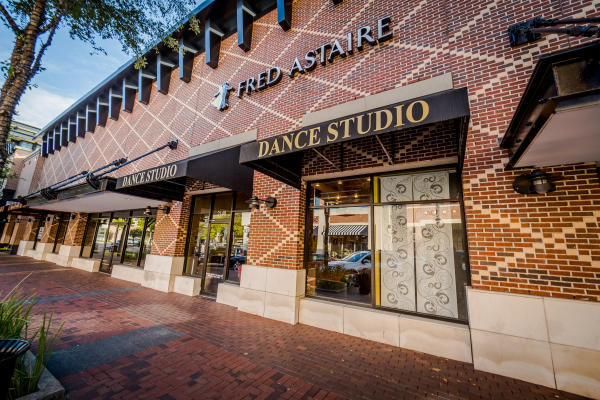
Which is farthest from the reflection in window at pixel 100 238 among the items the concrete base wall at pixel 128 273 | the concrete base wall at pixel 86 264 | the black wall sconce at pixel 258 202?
the black wall sconce at pixel 258 202

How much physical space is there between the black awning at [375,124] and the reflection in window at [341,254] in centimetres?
229

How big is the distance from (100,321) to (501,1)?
10.3 meters

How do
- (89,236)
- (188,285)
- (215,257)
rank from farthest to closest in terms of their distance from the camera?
(89,236) → (215,257) → (188,285)

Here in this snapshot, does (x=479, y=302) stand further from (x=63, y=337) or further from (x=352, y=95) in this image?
(x=63, y=337)

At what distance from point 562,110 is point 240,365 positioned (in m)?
4.90

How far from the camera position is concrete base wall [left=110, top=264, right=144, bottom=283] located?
972 cm

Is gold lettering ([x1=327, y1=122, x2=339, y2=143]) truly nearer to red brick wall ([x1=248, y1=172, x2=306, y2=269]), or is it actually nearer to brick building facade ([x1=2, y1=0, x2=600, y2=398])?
brick building facade ([x1=2, y1=0, x2=600, y2=398])

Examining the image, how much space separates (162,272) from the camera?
8.59 m

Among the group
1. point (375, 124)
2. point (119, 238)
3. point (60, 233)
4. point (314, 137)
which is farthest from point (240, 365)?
point (60, 233)

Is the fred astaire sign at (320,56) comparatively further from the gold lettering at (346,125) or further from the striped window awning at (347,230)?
the striped window awning at (347,230)

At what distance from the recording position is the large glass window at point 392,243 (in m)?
4.57

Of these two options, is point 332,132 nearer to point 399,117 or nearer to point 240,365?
point 399,117

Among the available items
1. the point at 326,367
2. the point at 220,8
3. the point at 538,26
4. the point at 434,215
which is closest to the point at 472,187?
the point at 434,215

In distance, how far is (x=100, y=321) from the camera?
5.08 m
